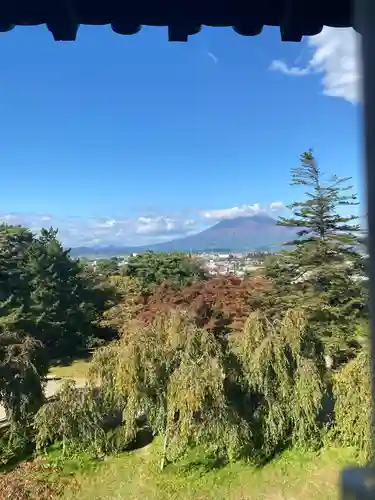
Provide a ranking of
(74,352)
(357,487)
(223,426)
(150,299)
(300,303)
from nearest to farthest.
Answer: (357,487) → (223,426) → (300,303) → (150,299) → (74,352)

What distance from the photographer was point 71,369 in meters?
9.71

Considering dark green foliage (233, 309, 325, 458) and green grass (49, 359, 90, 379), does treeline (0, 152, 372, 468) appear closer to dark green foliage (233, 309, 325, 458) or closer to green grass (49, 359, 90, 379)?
dark green foliage (233, 309, 325, 458)

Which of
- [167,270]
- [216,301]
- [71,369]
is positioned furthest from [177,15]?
[167,270]

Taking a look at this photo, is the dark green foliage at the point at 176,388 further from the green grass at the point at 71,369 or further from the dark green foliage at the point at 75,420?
the green grass at the point at 71,369

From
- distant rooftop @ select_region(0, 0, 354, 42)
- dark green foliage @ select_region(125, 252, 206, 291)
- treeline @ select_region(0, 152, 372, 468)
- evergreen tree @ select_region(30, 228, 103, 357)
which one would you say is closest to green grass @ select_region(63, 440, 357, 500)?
treeline @ select_region(0, 152, 372, 468)

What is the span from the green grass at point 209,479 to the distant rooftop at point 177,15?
486 centimetres

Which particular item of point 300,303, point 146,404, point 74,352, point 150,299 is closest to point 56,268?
point 74,352

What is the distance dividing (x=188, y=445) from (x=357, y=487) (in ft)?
17.4

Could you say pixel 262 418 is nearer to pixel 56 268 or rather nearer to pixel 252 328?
pixel 252 328

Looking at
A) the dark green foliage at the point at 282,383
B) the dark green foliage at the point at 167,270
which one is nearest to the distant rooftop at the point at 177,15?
the dark green foliage at the point at 282,383

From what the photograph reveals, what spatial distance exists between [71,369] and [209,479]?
552 centimetres

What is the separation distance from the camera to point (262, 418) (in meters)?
5.21

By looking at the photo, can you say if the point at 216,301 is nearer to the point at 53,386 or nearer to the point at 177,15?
the point at 53,386

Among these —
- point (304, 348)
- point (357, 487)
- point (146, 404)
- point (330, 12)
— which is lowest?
point (146, 404)
